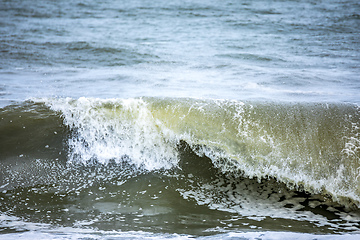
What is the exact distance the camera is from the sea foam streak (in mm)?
3727

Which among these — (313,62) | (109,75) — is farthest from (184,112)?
(313,62)

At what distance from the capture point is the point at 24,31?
1196cm

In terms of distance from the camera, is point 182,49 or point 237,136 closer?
point 237,136

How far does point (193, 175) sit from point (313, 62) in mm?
5530

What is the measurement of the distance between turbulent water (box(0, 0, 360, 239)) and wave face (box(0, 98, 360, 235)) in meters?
0.01

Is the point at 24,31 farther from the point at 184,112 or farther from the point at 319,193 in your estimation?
the point at 319,193

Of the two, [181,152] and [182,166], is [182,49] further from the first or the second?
[182,166]

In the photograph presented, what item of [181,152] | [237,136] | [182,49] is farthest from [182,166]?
[182,49]

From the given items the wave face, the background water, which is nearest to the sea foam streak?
the wave face

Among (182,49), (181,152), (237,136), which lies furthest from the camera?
(182,49)

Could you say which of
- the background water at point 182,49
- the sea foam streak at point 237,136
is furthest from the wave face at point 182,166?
the background water at point 182,49

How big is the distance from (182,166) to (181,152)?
0.17 metres

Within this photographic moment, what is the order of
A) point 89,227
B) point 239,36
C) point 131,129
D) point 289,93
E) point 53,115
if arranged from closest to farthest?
1. point 89,227
2. point 131,129
3. point 53,115
4. point 289,93
5. point 239,36

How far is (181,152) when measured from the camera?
4184mm
